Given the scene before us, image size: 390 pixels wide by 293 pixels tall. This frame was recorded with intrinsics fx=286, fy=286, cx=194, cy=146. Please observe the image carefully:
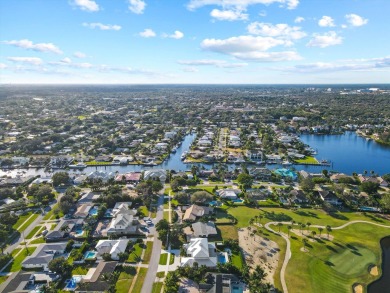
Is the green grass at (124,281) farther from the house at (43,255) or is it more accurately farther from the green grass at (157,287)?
the house at (43,255)

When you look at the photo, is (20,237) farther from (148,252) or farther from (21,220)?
(148,252)

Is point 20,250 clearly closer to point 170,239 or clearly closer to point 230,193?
point 170,239

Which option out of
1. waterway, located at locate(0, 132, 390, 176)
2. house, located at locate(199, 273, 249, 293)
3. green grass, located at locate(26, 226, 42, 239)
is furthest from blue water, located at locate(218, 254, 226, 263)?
waterway, located at locate(0, 132, 390, 176)

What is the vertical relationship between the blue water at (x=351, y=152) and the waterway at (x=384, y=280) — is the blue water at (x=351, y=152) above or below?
above

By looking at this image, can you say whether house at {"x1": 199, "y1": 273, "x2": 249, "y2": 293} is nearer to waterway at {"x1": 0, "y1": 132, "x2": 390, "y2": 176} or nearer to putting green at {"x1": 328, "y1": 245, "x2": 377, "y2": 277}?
putting green at {"x1": 328, "y1": 245, "x2": 377, "y2": 277}

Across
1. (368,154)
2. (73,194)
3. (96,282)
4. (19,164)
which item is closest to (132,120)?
(19,164)

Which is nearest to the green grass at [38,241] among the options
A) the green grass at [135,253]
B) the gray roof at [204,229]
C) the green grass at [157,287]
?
the green grass at [135,253]
